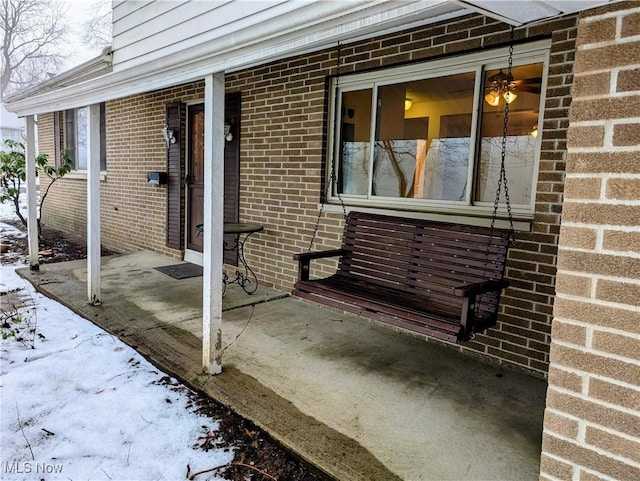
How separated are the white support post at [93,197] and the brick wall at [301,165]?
1.56 m

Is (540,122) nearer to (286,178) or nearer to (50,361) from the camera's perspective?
(286,178)

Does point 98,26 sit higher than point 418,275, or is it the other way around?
point 98,26

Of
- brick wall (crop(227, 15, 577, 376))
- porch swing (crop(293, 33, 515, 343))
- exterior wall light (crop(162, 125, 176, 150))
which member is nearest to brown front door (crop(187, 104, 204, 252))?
exterior wall light (crop(162, 125, 176, 150))

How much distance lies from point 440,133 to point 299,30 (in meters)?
1.90

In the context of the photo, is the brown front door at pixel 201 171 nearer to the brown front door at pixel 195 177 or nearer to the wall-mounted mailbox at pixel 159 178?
the brown front door at pixel 195 177

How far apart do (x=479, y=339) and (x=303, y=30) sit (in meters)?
2.40

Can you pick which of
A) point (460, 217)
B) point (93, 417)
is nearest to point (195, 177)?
point (460, 217)

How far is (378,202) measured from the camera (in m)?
3.97

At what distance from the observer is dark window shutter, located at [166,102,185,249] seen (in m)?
6.01

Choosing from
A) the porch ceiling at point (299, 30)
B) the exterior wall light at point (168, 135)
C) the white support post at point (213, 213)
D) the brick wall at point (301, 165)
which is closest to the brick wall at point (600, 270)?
the porch ceiling at point (299, 30)

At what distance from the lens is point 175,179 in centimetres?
609

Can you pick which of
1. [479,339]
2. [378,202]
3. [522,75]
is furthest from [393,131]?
[479,339]

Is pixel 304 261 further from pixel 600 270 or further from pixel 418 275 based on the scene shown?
pixel 600 270

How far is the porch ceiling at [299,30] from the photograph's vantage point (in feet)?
4.96
